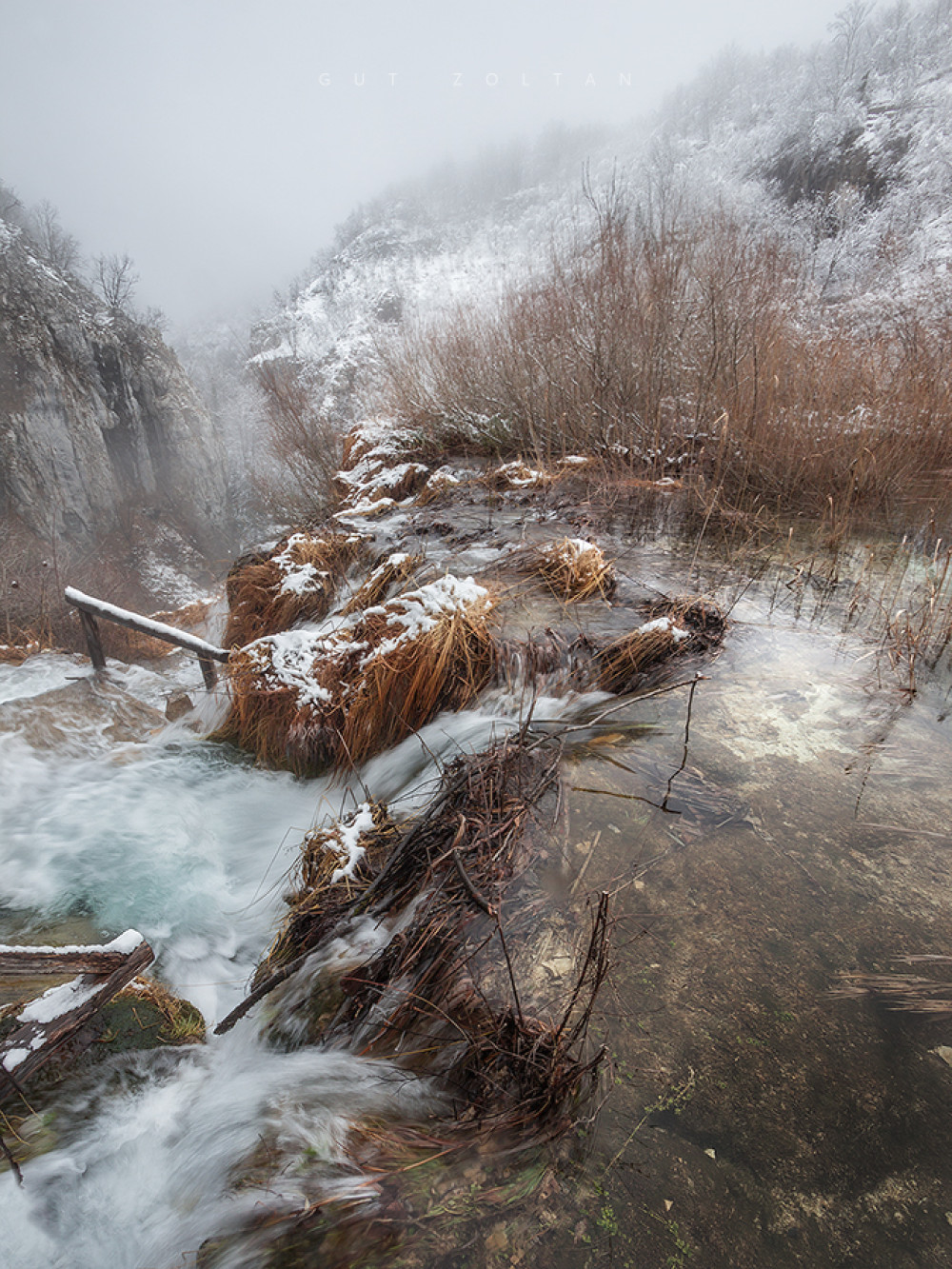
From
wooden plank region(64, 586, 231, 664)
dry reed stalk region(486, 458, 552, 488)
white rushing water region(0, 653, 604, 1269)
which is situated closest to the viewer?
white rushing water region(0, 653, 604, 1269)

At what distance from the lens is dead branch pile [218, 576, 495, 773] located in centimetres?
328

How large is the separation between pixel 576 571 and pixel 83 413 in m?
31.9

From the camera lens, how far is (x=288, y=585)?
5.20 meters

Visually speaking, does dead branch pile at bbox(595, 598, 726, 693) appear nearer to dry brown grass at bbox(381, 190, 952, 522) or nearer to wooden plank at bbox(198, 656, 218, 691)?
dry brown grass at bbox(381, 190, 952, 522)

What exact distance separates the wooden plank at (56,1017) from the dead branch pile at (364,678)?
1.35m

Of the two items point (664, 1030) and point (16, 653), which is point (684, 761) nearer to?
point (664, 1030)

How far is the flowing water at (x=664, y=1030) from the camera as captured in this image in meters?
1.14

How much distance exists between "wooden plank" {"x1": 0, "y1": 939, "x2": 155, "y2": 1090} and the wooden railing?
2.85m

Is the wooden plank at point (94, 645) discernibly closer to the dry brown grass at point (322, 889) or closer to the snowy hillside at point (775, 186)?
the snowy hillside at point (775, 186)

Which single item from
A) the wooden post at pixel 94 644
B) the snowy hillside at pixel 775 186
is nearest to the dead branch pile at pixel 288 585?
the wooden post at pixel 94 644

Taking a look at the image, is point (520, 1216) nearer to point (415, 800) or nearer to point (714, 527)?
point (415, 800)

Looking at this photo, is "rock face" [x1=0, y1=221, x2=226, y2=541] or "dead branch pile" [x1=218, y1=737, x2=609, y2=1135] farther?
"rock face" [x1=0, y1=221, x2=226, y2=541]

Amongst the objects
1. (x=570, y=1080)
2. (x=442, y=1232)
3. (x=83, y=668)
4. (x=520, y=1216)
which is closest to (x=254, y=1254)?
(x=442, y=1232)

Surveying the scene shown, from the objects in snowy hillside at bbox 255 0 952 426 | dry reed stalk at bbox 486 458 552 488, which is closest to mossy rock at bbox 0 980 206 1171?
dry reed stalk at bbox 486 458 552 488
